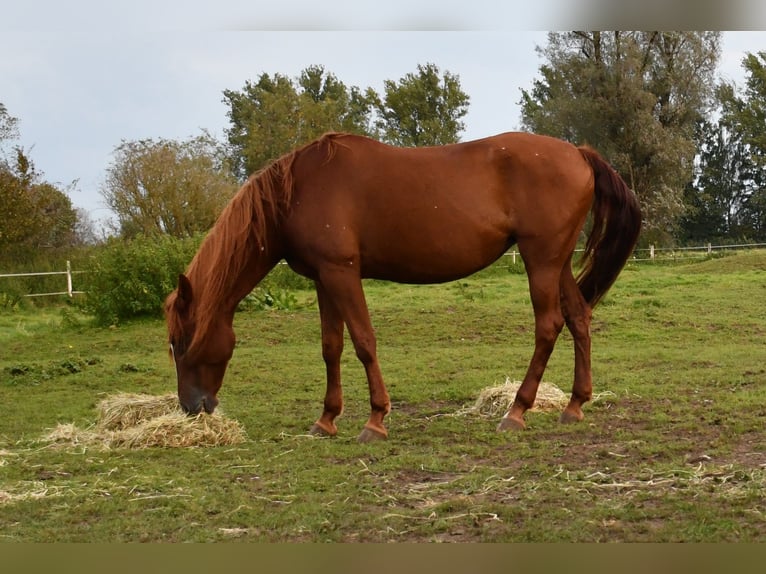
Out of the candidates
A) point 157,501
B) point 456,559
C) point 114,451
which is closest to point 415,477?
point 157,501

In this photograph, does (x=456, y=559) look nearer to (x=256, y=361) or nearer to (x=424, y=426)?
(x=424, y=426)

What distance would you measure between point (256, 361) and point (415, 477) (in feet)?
19.0

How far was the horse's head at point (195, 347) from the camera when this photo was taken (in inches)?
219

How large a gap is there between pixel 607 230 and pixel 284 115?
767 inches

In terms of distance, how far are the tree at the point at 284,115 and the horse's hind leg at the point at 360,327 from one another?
15.7 m

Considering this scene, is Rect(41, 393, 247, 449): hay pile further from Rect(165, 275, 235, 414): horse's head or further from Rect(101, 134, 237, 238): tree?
Rect(101, 134, 237, 238): tree

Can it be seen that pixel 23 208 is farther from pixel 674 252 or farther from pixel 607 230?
pixel 674 252

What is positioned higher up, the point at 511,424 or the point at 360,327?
the point at 360,327

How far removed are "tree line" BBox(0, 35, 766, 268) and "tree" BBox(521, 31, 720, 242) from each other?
0.14 feet

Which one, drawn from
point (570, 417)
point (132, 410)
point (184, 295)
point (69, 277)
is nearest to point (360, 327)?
point (184, 295)

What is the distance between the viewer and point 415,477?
4336mm

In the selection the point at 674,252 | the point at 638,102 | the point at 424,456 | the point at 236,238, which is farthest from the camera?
the point at 674,252

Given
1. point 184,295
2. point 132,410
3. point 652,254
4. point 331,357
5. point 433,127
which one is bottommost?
point 132,410

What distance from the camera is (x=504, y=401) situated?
6.43 metres
